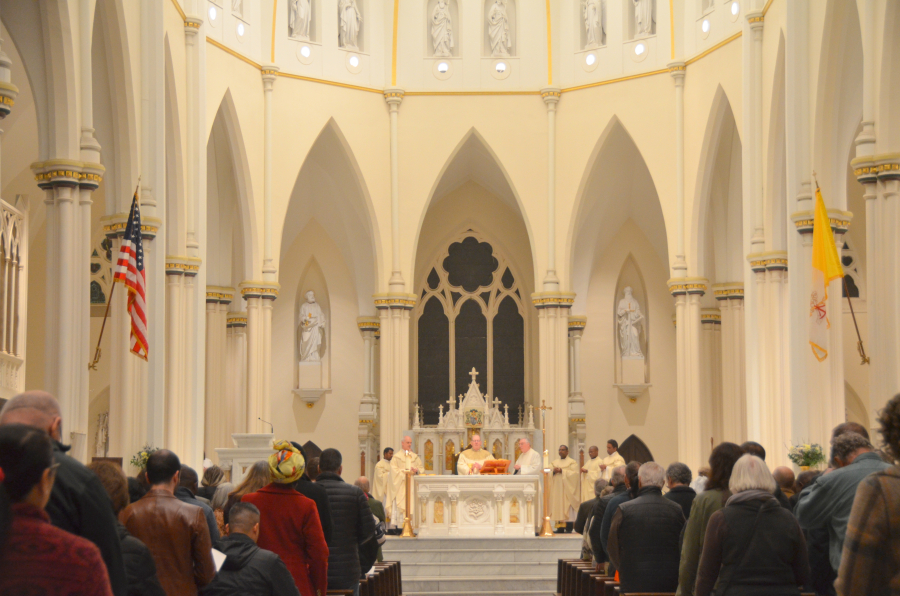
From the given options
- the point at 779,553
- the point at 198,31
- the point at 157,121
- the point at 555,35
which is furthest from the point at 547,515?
the point at 779,553

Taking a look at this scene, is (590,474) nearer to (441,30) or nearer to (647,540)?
(441,30)

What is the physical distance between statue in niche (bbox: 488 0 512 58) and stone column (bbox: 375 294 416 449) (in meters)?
5.34

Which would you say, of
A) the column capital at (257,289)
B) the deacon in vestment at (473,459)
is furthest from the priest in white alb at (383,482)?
the column capital at (257,289)

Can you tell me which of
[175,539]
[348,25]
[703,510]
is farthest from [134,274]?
[348,25]

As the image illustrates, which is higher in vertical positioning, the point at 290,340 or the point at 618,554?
the point at 290,340

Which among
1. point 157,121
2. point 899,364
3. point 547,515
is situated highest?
point 157,121

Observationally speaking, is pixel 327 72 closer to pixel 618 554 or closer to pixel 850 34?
pixel 850 34

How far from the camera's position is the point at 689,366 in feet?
68.5

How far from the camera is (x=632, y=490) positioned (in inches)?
311

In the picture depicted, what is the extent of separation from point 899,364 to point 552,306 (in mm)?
12061

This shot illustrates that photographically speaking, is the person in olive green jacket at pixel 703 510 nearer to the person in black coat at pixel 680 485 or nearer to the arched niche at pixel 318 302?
the person in black coat at pixel 680 485

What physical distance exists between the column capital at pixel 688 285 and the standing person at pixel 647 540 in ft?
46.9

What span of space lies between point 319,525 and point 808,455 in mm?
8776

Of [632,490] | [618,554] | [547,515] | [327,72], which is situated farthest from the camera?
[327,72]
